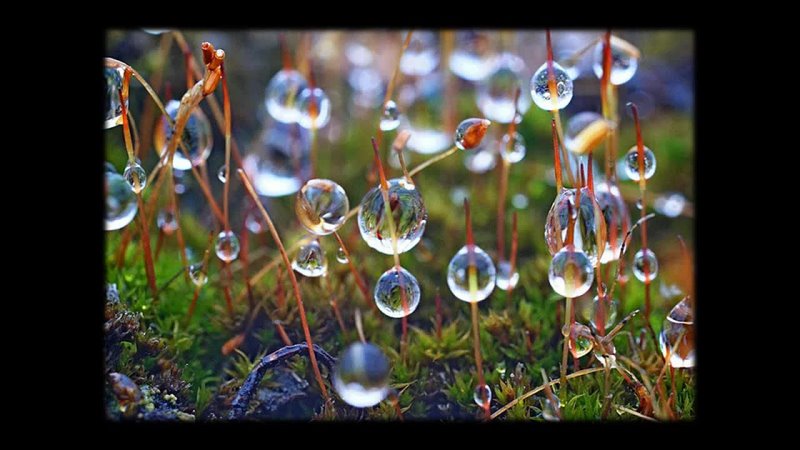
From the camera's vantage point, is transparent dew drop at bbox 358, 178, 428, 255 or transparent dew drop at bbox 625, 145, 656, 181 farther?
transparent dew drop at bbox 625, 145, 656, 181

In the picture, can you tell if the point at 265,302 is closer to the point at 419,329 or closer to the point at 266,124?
the point at 419,329

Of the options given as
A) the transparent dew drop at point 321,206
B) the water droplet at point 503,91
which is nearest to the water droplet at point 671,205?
the water droplet at point 503,91

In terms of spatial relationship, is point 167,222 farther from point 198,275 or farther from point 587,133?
point 587,133

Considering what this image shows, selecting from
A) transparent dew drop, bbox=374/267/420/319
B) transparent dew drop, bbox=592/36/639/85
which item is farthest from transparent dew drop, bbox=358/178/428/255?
transparent dew drop, bbox=592/36/639/85

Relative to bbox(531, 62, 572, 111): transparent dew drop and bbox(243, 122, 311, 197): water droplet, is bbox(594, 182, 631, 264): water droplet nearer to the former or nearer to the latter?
bbox(531, 62, 572, 111): transparent dew drop

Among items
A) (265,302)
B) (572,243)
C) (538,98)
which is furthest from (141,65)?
(572,243)
